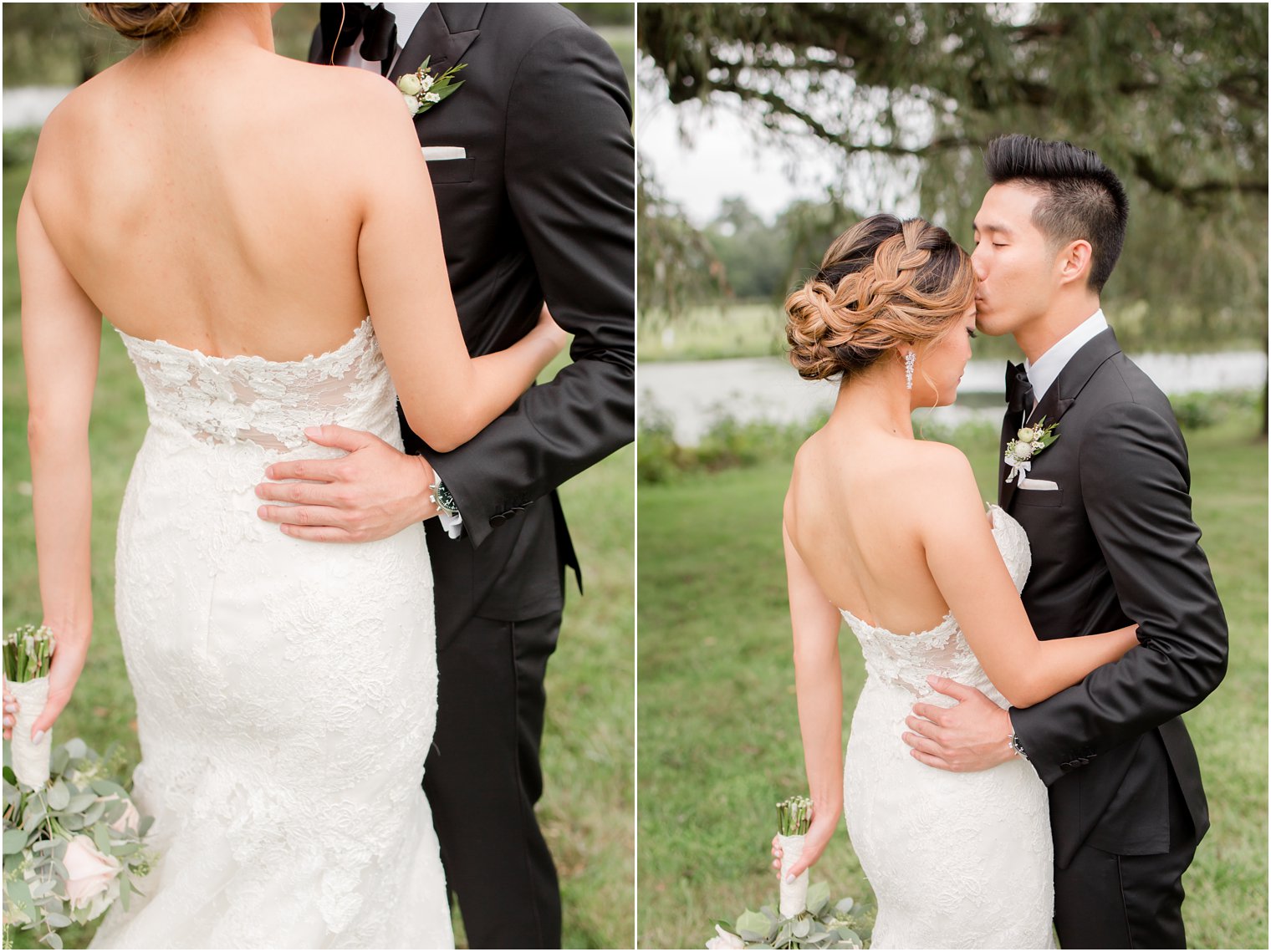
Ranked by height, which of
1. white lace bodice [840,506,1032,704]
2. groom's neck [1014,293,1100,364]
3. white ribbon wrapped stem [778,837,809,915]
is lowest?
white ribbon wrapped stem [778,837,809,915]

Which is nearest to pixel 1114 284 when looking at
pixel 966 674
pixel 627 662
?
pixel 627 662

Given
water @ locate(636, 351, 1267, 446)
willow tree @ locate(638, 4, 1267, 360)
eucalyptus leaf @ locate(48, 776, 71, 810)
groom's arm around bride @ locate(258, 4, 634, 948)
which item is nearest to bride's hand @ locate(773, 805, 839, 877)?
groom's arm around bride @ locate(258, 4, 634, 948)

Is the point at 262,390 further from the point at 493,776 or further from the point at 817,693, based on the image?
the point at 817,693

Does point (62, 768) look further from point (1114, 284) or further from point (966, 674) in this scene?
point (1114, 284)

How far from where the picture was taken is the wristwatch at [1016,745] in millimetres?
2004

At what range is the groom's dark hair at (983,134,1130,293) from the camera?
2.13 meters

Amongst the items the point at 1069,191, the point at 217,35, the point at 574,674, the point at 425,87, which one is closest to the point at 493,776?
the point at 425,87

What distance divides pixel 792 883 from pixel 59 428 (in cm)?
173

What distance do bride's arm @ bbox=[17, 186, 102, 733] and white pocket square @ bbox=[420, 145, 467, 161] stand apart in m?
0.68

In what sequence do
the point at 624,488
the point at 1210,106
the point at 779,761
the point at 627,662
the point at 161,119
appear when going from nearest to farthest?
the point at 161,119 < the point at 779,761 < the point at 627,662 < the point at 1210,106 < the point at 624,488

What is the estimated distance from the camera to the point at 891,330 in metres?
1.93

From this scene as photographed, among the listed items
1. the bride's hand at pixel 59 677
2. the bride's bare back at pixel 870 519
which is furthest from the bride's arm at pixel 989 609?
the bride's hand at pixel 59 677

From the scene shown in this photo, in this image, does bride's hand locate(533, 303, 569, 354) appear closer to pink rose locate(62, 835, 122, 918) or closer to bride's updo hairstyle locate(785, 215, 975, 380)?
bride's updo hairstyle locate(785, 215, 975, 380)

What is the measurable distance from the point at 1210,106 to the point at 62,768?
19.2 feet
